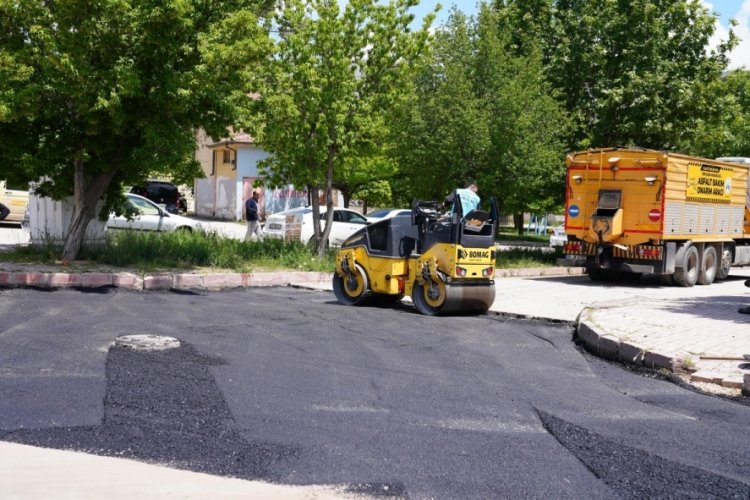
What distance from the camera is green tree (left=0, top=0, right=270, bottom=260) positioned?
14547 millimetres

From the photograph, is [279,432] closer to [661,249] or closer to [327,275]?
[327,275]

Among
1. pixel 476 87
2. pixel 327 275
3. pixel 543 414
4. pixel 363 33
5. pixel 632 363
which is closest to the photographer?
pixel 543 414

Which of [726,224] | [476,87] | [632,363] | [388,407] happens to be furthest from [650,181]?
[388,407]

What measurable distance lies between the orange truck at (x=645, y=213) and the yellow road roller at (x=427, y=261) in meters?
7.62

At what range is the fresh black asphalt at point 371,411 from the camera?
539 centimetres

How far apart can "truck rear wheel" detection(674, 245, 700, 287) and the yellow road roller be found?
8.64 metres

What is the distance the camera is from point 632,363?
9.55 m

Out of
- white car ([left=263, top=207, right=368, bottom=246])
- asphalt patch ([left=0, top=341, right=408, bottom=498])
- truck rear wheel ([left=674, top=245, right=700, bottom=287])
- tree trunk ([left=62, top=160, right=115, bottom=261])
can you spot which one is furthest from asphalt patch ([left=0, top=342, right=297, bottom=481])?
white car ([left=263, top=207, right=368, bottom=246])

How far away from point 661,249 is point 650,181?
1.56 meters

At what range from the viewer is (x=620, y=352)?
9.83m

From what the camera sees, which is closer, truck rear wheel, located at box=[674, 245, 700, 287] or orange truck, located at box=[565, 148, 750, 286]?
orange truck, located at box=[565, 148, 750, 286]

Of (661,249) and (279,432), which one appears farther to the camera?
(661,249)

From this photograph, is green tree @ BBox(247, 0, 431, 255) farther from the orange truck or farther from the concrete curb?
the concrete curb

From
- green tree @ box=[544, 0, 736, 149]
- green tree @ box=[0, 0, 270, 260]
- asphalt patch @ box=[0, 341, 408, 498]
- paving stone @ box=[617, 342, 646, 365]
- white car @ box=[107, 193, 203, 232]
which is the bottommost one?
asphalt patch @ box=[0, 341, 408, 498]
